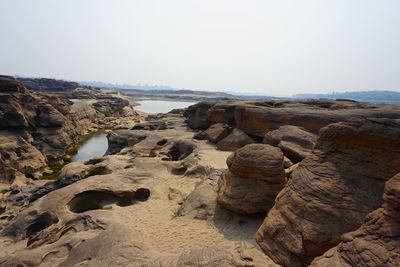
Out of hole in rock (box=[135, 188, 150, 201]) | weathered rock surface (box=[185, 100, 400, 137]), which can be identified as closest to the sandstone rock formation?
hole in rock (box=[135, 188, 150, 201])

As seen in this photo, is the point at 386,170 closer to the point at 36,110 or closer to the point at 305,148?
the point at 305,148

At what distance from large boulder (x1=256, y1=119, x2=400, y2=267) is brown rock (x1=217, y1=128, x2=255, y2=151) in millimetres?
11214

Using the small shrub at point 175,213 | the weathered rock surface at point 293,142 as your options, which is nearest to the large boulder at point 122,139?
the weathered rock surface at point 293,142

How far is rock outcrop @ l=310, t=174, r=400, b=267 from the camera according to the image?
4180 millimetres

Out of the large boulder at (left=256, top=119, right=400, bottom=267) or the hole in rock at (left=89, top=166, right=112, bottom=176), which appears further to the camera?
the hole in rock at (left=89, top=166, right=112, bottom=176)

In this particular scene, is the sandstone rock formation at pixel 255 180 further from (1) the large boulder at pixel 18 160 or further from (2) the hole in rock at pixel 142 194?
(1) the large boulder at pixel 18 160

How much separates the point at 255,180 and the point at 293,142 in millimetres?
5298

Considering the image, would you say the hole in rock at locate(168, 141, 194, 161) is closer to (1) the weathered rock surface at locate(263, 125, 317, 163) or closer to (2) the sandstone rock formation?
(1) the weathered rock surface at locate(263, 125, 317, 163)

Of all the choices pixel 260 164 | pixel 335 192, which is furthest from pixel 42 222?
pixel 335 192

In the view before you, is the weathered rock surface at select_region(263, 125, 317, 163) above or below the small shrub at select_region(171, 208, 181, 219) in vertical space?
above

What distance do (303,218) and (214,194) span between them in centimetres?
506

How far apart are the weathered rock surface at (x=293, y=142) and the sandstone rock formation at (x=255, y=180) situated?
4003 mm

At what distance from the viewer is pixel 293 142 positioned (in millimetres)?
13477

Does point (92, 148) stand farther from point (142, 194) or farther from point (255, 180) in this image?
point (255, 180)
